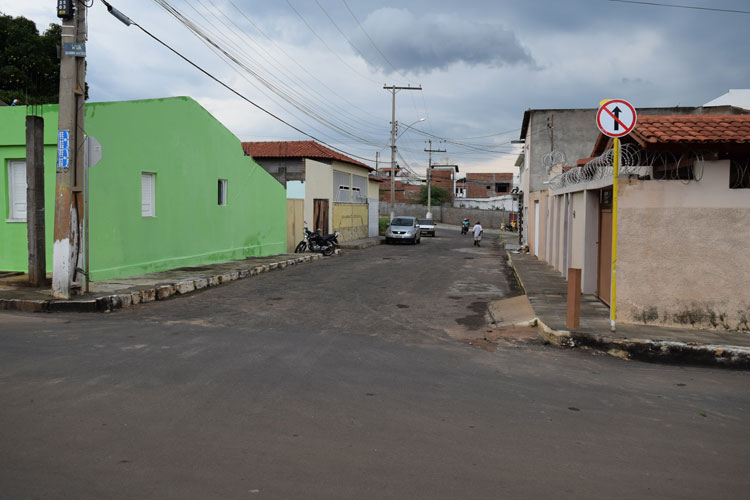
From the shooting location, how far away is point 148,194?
15.6 metres

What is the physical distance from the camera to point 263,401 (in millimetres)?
5559

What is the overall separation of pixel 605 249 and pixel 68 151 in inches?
404

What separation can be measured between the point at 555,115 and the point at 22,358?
31233mm

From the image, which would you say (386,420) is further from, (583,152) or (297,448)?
(583,152)

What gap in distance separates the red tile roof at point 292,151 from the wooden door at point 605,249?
21091 mm

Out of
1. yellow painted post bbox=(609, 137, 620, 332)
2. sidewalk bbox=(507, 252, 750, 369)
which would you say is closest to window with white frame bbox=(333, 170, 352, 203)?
sidewalk bbox=(507, 252, 750, 369)

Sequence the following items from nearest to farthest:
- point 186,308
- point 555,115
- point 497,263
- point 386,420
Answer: point 386,420, point 186,308, point 497,263, point 555,115

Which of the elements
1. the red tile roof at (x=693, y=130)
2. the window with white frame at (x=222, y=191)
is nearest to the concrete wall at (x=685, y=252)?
the red tile roof at (x=693, y=130)

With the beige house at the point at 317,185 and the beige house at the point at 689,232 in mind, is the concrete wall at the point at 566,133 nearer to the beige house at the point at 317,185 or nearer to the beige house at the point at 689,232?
the beige house at the point at 317,185

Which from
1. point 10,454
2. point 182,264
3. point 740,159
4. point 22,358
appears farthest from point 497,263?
point 10,454

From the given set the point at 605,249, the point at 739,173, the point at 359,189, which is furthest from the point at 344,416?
the point at 359,189

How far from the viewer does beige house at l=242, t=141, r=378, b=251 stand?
29.2 meters

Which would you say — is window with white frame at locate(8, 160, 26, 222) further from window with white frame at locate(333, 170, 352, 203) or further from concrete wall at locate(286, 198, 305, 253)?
window with white frame at locate(333, 170, 352, 203)

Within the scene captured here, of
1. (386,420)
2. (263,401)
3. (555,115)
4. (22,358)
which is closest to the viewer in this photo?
(386,420)
